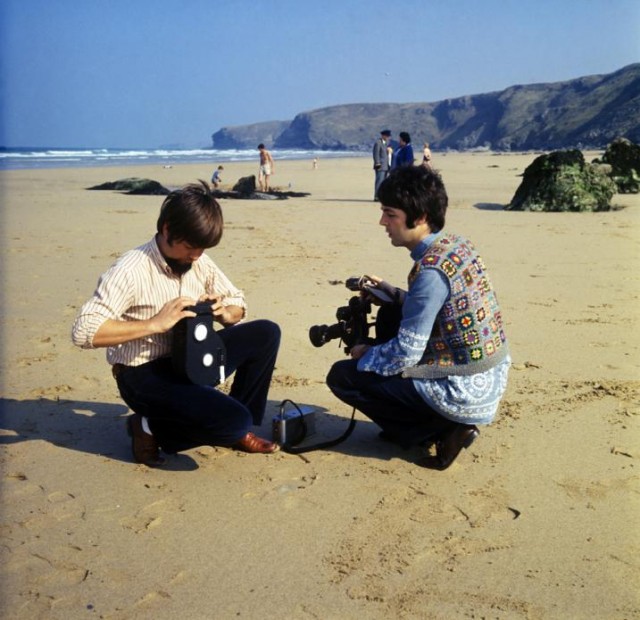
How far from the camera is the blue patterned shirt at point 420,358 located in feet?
11.0

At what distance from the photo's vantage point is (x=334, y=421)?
4.32m

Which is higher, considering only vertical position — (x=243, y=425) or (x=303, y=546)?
(x=243, y=425)

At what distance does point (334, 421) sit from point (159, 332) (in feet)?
4.34

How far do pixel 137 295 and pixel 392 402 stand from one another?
4.22 ft

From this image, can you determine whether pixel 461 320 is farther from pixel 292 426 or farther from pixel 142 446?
pixel 142 446

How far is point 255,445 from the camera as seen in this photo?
383 centimetres

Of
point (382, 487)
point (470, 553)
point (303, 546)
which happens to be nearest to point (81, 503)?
point (303, 546)

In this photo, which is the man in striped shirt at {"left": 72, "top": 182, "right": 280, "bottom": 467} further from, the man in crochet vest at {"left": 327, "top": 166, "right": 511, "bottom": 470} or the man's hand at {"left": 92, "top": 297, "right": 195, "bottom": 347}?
the man in crochet vest at {"left": 327, "top": 166, "right": 511, "bottom": 470}

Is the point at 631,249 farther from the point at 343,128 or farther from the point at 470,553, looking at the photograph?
the point at 343,128

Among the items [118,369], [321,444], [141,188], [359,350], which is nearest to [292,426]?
[321,444]

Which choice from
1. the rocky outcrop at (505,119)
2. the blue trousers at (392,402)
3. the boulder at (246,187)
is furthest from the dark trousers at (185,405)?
the rocky outcrop at (505,119)

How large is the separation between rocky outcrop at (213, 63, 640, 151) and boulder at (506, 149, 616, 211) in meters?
70.0

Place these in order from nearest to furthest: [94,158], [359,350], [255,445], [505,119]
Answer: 1. [359,350]
2. [255,445]
3. [94,158]
4. [505,119]

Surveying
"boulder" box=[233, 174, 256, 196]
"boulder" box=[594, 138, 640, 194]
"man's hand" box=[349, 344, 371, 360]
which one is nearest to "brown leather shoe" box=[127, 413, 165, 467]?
"man's hand" box=[349, 344, 371, 360]
